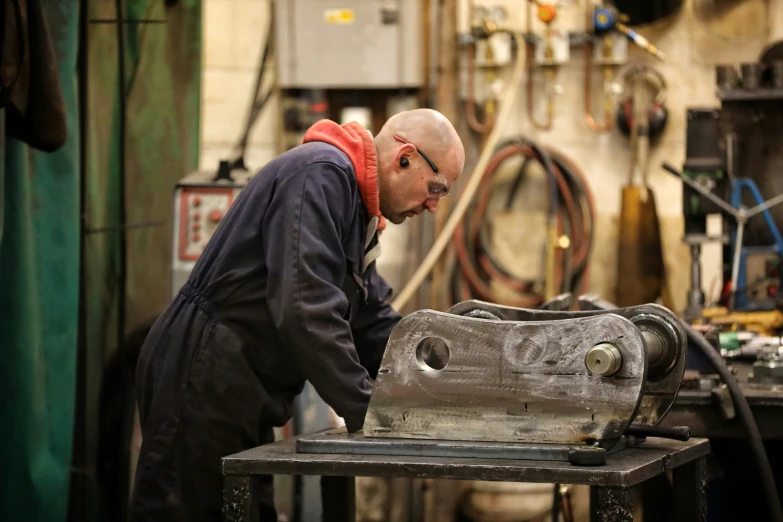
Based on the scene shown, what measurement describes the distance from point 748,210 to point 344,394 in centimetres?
237

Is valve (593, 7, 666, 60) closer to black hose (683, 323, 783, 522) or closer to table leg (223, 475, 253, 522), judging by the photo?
black hose (683, 323, 783, 522)

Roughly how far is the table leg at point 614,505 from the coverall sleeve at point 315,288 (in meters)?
0.52

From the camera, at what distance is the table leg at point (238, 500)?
195 centimetres

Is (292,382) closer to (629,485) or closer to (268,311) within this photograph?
(268,311)

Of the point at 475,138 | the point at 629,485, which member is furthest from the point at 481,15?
the point at 629,485

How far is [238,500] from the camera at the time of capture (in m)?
1.96

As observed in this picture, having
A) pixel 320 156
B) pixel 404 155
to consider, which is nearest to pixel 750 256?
pixel 404 155

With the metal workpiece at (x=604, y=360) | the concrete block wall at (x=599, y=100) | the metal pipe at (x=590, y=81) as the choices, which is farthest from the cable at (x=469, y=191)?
the metal workpiece at (x=604, y=360)

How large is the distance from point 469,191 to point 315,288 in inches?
112

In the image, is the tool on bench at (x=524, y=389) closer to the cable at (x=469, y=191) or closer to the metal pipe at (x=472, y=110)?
the cable at (x=469, y=191)

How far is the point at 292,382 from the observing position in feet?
7.76

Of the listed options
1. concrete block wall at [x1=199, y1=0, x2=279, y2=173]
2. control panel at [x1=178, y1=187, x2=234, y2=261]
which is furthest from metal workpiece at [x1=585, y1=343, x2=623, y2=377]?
concrete block wall at [x1=199, y1=0, x2=279, y2=173]

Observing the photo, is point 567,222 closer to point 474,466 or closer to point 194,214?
point 194,214

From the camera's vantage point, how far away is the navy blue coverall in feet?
7.16
